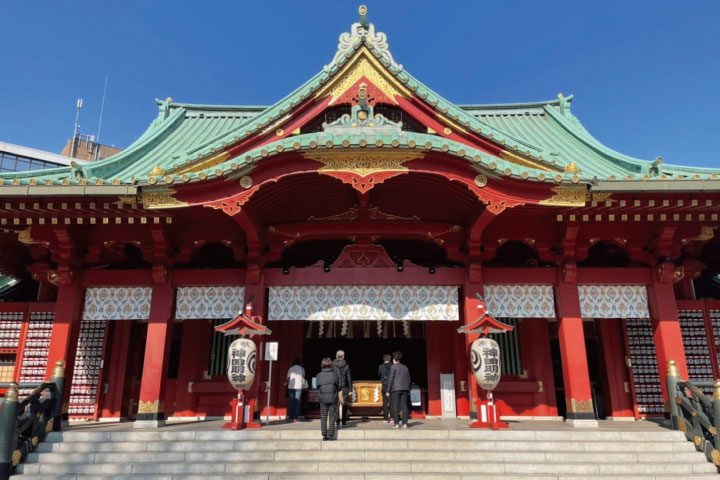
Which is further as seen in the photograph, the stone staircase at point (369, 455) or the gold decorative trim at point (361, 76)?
the gold decorative trim at point (361, 76)

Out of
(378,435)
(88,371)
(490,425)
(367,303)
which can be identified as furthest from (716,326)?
(88,371)

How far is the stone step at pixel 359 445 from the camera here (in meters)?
7.88

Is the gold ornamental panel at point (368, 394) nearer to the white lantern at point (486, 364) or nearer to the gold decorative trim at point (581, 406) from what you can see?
the white lantern at point (486, 364)

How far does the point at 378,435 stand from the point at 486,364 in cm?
234

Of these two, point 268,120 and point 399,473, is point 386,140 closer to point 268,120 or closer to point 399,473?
point 268,120

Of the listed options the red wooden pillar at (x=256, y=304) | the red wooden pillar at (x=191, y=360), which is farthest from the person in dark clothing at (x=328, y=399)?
the red wooden pillar at (x=191, y=360)

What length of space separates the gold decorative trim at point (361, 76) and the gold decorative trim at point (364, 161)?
2.19 meters

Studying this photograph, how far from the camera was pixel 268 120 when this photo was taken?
9.87 meters

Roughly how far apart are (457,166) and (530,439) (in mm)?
4913

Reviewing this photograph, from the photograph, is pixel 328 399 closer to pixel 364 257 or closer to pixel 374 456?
pixel 374 456

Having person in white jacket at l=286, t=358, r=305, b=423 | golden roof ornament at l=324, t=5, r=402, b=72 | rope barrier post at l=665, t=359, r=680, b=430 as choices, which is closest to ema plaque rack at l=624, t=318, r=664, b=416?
rope barrier post at l=665, t=359, r=680, b=430

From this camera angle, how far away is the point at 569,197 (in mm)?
8875

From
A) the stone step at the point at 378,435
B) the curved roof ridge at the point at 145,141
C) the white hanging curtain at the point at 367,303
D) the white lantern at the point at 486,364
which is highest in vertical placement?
the curved roof ridge at the point at 145,141

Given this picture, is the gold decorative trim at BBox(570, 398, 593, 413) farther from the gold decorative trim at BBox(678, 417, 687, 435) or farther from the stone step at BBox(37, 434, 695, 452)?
the gold decorative trim at BBox(678, 417, 687, 435)
